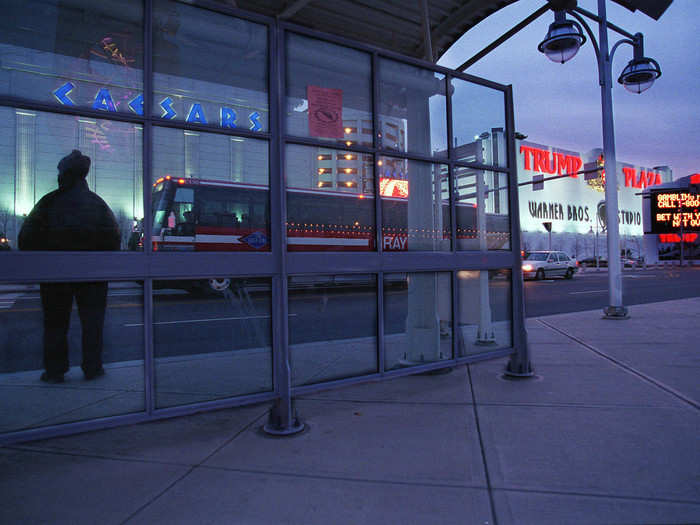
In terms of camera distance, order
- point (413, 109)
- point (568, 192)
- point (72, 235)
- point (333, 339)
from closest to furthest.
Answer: point (72, 235), point (413, 109), point (333, 339), point (568, 192)

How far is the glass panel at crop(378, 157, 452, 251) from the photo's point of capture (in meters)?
4.78

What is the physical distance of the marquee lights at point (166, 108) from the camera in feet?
10.6

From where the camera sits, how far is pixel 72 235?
11.1 ft

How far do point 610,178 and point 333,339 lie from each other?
23.3 feet

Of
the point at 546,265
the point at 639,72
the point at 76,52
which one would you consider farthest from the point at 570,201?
the point at 76,52

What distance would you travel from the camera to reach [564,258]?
88.2 ft

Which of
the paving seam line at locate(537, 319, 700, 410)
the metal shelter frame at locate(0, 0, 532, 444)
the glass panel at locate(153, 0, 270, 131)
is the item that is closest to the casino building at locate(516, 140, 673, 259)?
the paving seam line at locate(537, 319, 700, 410)

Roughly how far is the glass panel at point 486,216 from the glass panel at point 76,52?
10.4ft

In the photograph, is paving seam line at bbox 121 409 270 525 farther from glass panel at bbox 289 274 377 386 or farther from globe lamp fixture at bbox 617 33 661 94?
globe lamp fixture at bbox 617 33 661 94

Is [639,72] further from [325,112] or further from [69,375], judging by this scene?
[69,375]

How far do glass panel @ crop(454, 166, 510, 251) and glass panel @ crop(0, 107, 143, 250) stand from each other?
3.15 meters

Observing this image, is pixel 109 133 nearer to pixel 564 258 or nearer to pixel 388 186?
pixel 388 186

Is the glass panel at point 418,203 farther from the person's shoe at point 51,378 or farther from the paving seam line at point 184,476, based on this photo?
the person's shoe at point 51,378

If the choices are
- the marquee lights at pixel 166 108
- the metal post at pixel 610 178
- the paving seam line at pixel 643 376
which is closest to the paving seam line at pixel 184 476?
the marquee lights at pixel 166 108
